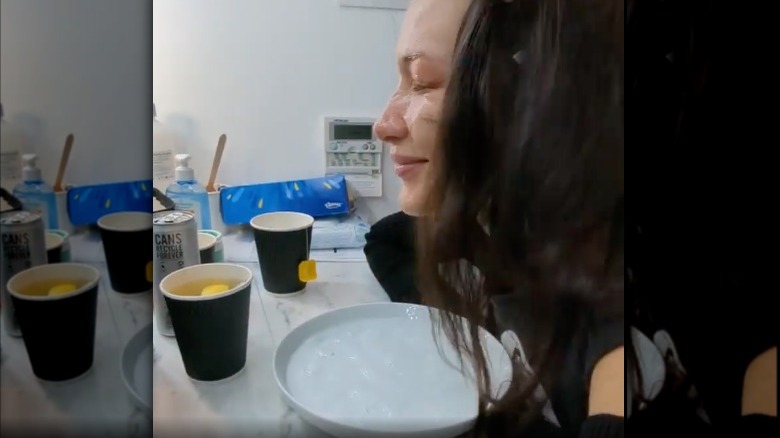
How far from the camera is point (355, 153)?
49 cm

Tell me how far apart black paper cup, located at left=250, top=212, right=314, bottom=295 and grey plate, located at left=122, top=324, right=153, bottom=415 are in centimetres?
11

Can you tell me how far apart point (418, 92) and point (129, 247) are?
0.96 ft

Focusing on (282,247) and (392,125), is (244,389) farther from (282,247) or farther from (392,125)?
(392,125)

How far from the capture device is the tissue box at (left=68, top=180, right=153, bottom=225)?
16.8 inches

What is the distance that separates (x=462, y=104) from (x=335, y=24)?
138mm

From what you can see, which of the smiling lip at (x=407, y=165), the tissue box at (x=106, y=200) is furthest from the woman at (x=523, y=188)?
the tissue box at (x=106, y=200)

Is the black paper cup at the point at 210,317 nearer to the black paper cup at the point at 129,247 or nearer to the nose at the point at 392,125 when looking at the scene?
the black paper cup at the point at 129,247

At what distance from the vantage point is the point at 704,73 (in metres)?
0.50

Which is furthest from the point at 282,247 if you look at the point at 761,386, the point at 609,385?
the point at 761,386

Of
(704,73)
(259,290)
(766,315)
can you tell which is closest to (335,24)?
(259,290)

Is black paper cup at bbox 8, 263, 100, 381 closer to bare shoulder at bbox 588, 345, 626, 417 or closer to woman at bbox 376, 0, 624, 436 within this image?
woman at bbox 376, 0, 624, 436

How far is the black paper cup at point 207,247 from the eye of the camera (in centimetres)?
45

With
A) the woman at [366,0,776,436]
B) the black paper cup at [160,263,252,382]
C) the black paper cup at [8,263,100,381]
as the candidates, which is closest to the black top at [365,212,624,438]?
the woman at [366,0,776,436]

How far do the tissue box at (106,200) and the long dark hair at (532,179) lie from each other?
9.8 inches
